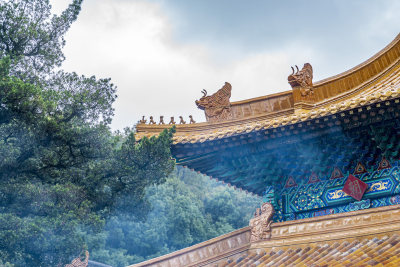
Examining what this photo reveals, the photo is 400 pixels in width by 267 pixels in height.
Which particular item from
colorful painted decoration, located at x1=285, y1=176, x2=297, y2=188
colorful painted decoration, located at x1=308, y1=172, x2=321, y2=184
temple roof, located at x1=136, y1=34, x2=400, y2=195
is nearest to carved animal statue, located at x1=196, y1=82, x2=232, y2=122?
temple roof, located at x1=136, y1=34, x2=400, y2=195

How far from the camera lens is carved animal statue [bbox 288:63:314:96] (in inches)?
287

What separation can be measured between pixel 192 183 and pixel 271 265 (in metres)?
28.3

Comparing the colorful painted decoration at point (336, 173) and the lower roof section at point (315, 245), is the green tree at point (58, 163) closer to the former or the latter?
the lower roof section at point (315, 245)

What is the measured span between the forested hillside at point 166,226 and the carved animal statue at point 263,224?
50.5 feet

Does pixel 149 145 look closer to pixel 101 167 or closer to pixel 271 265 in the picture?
pixel 101 167

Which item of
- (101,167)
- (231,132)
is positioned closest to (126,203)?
(101,167)

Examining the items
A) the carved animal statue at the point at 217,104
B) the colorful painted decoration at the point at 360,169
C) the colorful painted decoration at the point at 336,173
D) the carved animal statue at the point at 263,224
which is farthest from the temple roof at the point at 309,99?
the carved animal statue at the point at 263,224

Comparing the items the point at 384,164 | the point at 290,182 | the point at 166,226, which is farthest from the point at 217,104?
the point at 166,226

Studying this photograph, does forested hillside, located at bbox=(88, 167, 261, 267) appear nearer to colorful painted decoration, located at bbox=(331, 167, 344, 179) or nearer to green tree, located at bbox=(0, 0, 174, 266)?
green tree, located at bbox=(0, 0, 174, 266)

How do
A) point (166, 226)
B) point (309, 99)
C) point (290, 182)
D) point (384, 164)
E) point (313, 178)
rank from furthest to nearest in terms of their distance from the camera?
point (166, 226) → point (309, 99) → point (290, 182) → point (313, 178) → point (384, 164)

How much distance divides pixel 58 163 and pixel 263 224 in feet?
11.0

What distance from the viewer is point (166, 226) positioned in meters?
25.0

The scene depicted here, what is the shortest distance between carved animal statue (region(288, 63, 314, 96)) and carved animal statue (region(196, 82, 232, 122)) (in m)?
1.11

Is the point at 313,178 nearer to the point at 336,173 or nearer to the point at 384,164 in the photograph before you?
the point at 336,173
